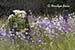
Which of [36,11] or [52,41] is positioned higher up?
[52,41]

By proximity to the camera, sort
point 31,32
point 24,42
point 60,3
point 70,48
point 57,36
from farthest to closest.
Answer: point 60,3, point 31,32, point 57,36, point 24,42, point 70,48

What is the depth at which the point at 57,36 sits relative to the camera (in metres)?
4.94

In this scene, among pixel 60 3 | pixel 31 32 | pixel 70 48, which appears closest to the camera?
pixel 70 48

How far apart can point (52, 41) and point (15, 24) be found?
5.69 ft

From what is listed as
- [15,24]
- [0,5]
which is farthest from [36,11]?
[15,24]

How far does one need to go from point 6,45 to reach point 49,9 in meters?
8.12

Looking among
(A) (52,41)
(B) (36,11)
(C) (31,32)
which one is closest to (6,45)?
(A) (52,41)

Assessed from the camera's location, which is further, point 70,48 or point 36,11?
point 36,11

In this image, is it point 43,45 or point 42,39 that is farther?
point 42,39

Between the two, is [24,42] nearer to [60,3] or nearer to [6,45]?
[6,45]

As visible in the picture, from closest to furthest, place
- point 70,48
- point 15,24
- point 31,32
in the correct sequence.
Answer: point 70,48 → point 31,32 → point 15,24

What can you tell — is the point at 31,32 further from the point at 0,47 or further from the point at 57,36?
the point at 0,47

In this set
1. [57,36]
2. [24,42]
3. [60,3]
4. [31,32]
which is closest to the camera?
[24,42]

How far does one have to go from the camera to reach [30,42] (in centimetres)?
470
